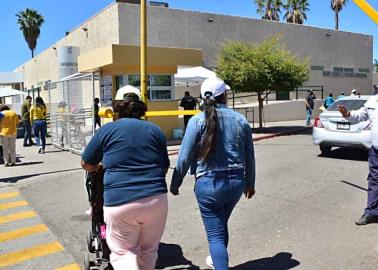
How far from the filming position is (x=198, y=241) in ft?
16.6

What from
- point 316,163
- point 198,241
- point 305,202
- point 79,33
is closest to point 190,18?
point 79,33

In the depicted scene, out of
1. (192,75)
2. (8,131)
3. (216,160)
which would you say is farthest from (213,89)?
(192,75)

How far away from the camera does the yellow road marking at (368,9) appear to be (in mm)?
4430

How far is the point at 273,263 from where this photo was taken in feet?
14.3

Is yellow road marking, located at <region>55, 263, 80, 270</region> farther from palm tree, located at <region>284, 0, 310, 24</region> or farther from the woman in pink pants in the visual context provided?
palm tree, located at <region>284, 0, 310, 24</region>

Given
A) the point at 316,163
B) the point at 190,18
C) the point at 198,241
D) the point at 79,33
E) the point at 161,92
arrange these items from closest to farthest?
1. the point at 198,241
2. the point at 316,163
3. the point at 161,92
4. the point at 190,18
5. the point at 79,33

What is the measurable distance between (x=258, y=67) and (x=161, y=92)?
3.94 metres

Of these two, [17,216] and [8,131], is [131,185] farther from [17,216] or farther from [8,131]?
[8,131]

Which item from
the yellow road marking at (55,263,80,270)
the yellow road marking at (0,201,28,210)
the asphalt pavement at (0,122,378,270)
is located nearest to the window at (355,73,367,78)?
the asphalt pavement at (0,122,378,270)

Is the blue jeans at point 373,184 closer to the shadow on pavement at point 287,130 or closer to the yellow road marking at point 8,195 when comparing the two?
the yellow road marking at point 8,195

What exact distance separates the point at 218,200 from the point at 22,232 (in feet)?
11.6

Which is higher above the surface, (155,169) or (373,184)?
(155,169)

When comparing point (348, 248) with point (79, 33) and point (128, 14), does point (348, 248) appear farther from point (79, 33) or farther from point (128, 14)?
point (79, 33)

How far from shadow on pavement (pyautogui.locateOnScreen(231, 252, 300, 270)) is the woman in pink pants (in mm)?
1403
